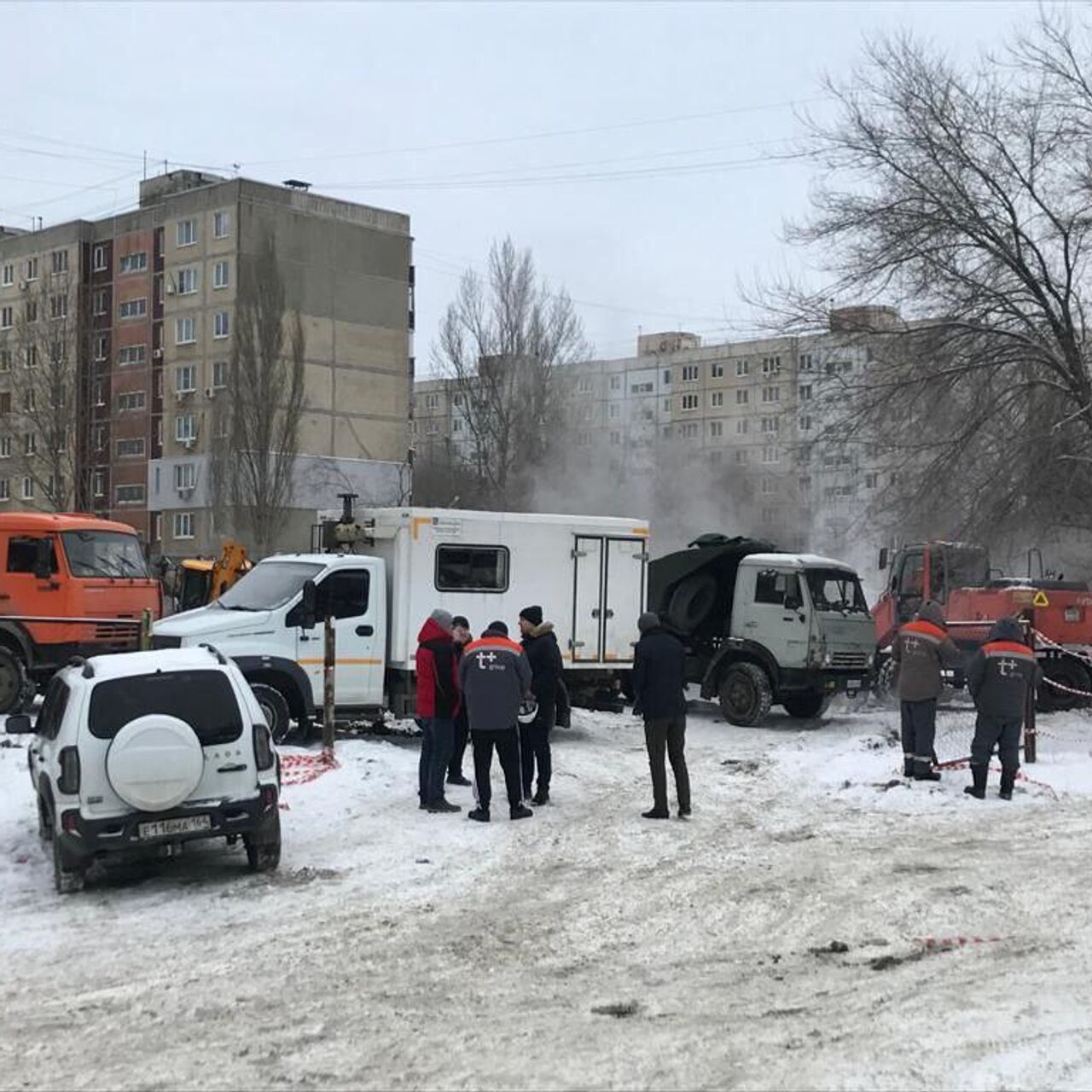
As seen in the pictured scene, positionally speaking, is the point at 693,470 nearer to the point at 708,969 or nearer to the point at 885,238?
the point at 885,238

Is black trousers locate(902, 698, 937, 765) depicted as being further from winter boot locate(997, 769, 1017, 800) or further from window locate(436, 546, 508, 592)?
window locate(436, 546, 508, 592)

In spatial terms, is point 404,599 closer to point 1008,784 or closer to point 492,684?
point 492,684

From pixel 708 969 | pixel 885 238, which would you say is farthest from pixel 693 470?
pixel 708 969

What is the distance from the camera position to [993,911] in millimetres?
8562

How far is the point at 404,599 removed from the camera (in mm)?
16656

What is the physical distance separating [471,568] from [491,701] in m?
5.75

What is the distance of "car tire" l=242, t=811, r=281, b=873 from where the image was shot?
9625 mm

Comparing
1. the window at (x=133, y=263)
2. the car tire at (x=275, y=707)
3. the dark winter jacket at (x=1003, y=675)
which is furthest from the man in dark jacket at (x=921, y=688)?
the window at (x=133, y=263)

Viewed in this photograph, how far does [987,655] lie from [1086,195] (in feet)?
34.5

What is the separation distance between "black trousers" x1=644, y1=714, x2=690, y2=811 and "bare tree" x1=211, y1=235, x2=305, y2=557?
1670 inches

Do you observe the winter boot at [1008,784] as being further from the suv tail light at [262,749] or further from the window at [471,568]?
the suv tail light at [262,749]

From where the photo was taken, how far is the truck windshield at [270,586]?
52.8 feet

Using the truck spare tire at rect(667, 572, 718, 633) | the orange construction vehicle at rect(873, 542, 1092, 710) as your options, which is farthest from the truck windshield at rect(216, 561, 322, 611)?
the orange construction vehicle at rect(873, 542, 1092, 710)

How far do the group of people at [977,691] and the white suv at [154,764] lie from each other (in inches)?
271
